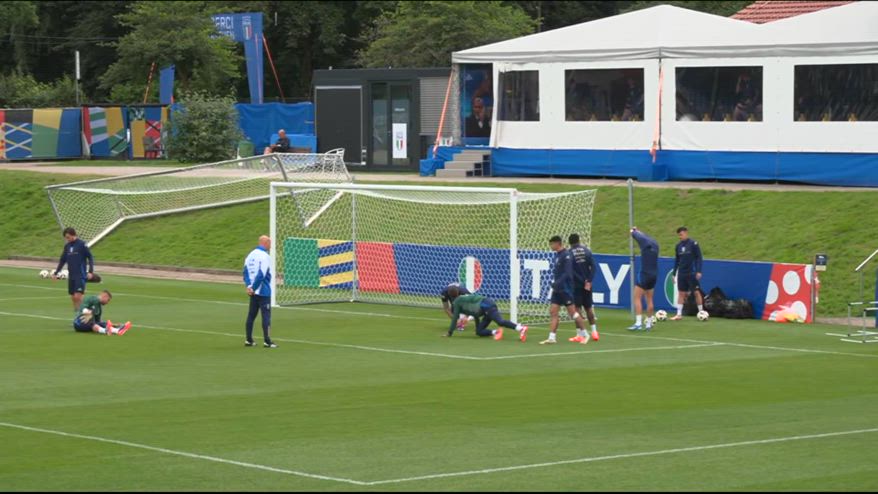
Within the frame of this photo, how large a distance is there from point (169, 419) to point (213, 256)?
24.0 meters

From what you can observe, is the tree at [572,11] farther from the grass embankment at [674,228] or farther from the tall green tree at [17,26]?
the grass embankment at [674,228]

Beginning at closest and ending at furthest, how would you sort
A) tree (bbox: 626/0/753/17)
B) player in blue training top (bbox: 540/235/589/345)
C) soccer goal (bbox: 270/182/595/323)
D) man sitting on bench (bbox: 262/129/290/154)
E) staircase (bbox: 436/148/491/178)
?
player in blue training top (bbox: 540/235/589/345) → soccer goal (bbox: 270/182/595/323) → staircase (bbox: 436/148/491/178) → man sitting on bench (bbox: 262/129/290/154) → tree (bbox: 626/0/753/17)

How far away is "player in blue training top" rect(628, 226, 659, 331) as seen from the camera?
28594 millimetres

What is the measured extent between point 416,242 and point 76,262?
11.4 meters

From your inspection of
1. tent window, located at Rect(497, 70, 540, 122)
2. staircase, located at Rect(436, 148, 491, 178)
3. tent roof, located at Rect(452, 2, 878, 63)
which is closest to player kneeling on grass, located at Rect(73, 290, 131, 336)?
staircase, located at Rect(436, 148, 491, 178)

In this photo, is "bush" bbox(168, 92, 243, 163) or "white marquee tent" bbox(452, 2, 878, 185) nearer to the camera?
"white marquee tent" bbox(452, 2, 878, 185)

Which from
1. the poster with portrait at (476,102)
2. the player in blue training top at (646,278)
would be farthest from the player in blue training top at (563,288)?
the poster with portrait at (476,102)

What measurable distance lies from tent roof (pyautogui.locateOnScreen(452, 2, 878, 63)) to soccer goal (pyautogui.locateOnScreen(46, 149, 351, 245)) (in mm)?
6779

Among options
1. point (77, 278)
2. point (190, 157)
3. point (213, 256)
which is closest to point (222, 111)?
point (190, 157)

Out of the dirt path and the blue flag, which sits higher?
the blue flag

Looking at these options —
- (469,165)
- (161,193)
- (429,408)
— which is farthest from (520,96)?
(429,408)

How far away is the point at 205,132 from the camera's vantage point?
179ft

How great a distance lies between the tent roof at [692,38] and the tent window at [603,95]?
1.57 feet

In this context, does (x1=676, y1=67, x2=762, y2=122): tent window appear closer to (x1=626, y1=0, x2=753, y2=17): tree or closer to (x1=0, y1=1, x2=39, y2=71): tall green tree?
(x1=626, y1=0, x2=753, y2=17): tree
